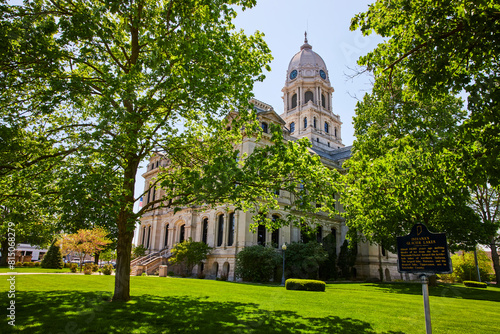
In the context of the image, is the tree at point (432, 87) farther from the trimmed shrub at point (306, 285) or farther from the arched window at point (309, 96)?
the arched window at point (309, 96)

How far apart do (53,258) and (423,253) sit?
41.9 m

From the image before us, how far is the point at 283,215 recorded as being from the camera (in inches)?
1330

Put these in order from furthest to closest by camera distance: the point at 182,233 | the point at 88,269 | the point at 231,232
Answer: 1. the point at 182,233
2. the point at 231,232
3. the point at 88,269

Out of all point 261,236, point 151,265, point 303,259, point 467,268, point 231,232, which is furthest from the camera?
point 467,268

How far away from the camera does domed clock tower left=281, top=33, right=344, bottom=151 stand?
187 feet

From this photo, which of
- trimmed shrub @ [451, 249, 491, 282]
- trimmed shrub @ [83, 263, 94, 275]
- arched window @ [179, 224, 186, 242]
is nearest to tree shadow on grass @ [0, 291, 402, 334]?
trimmed shrub @ [83, 263, 94, 275]

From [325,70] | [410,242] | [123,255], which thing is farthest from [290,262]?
[325,70]

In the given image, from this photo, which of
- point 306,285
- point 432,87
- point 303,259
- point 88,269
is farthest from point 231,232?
point 432,87

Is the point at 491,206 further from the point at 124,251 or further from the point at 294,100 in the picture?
the point at 124,251

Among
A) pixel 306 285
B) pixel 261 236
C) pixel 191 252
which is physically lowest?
pixel 306 285

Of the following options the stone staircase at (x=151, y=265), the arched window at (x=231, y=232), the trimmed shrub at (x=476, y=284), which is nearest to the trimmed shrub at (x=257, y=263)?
the arched window at (x=231, y=232)

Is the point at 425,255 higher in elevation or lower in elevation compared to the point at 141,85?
lower

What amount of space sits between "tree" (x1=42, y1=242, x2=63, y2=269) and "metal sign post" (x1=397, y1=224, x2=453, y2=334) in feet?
135

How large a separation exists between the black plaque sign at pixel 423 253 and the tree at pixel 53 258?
135 feet
